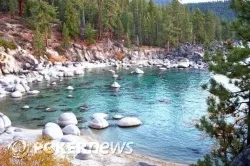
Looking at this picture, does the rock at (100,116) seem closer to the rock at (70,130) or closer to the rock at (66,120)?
the rock at (66,120)

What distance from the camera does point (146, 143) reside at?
78.7 ft

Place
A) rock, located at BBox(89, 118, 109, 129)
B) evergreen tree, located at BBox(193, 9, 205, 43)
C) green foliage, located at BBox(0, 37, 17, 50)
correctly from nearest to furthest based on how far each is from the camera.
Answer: rock, located at BBox(89, 118, 109, 129) → green foliage, located at BBox(0, 37, 17, 50) → evergreen tree, located at BBox(193, 9, 205, 43)

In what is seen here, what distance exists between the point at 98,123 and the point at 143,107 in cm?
867

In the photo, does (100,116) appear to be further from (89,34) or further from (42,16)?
(89,34)

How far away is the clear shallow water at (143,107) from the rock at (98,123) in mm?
598

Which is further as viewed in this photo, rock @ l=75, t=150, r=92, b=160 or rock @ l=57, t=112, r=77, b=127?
rock @ l=57, t=112, r=77, b=127

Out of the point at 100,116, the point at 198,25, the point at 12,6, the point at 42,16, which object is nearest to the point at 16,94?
the point at 100,116

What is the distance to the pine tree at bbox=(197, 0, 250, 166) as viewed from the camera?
1241 cm

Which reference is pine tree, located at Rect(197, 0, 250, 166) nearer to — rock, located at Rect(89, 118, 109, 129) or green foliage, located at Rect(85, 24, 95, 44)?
rock, located at Rect(89, 118, 109, 129)

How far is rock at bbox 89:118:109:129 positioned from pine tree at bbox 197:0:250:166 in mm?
14177

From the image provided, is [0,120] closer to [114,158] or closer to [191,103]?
[114,158]

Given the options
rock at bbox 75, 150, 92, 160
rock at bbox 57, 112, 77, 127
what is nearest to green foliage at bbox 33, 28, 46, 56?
rock at bbox 57, 112, 77, 127

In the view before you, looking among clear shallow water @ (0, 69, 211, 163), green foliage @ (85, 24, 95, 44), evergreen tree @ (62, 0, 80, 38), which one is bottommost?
clear shallow water @ (0, 69, 211, 163)

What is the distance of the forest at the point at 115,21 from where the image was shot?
75375 mm
